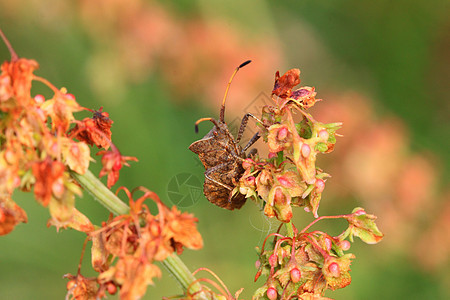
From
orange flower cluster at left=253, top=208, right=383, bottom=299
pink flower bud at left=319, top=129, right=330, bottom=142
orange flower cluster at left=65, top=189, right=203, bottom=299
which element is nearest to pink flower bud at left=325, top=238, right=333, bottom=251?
orange flower cluster at left=253, top=208, right=383, bottom=299

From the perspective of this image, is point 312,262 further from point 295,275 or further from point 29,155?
point 29,155

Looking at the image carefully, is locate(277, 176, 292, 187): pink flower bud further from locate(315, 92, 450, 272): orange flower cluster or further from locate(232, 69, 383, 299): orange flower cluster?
locate(315, 92, 450, 272): orange flower cluster

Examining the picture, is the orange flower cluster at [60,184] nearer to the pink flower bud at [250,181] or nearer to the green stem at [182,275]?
the green stem at [182,275]

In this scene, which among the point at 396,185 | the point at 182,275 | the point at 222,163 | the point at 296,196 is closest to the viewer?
the point at 182,275

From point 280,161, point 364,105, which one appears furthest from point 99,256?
point 364,105

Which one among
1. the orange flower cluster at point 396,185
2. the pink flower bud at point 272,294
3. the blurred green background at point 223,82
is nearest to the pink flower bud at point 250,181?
the pink flower bud at point 272,294

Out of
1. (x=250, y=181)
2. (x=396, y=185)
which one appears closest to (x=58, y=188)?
(x=250, y=181)
